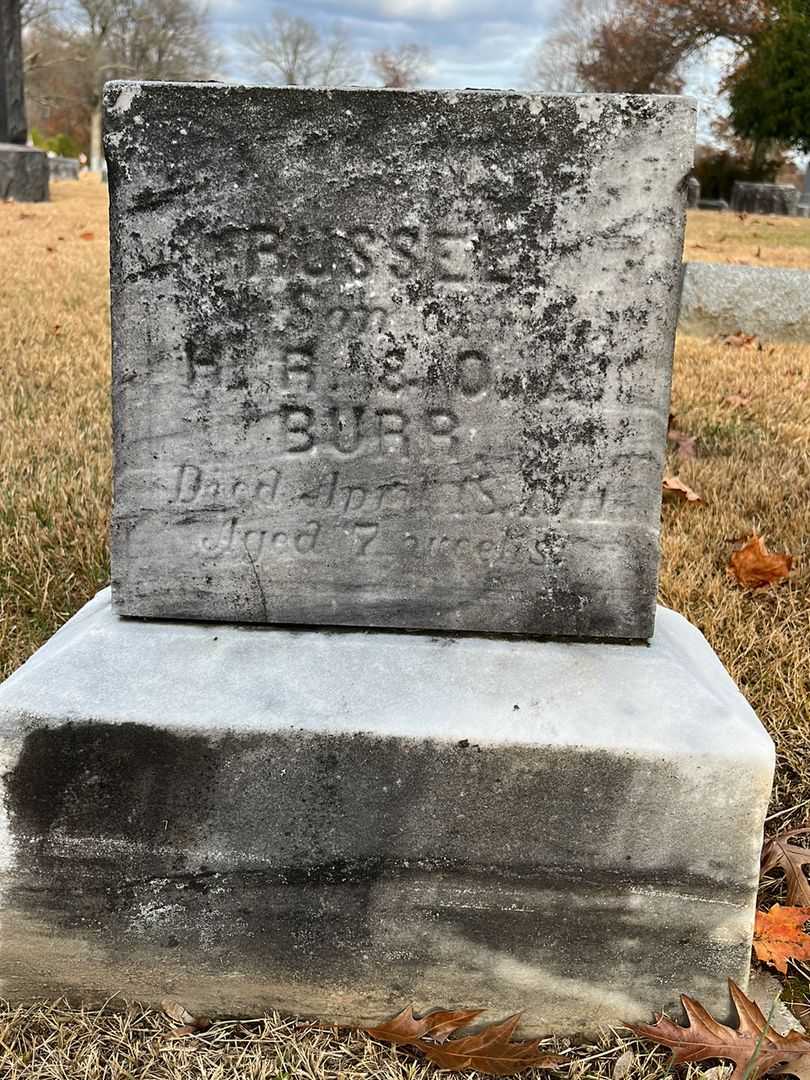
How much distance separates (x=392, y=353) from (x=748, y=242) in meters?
12.3

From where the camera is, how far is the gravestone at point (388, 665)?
1.58 m

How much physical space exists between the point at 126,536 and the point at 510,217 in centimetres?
83

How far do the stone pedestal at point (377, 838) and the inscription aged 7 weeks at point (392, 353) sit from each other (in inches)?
7.1

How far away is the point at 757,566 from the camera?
2955 mm

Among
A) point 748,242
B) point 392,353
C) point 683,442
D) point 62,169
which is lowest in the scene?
point 683,442

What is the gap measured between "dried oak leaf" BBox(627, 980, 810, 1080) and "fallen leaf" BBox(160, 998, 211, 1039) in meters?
0.69

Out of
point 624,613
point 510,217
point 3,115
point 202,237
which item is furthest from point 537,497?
point 3,115

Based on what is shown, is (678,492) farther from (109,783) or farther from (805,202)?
(805,202)

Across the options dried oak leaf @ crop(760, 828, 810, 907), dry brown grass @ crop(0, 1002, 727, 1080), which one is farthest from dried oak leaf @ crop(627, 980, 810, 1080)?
dried oak leaf @ crop(760, 828, 810, 907)

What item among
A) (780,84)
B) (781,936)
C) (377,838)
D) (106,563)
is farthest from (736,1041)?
(780,84)

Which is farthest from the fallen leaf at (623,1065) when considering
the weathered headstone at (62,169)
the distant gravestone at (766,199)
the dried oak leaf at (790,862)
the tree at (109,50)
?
the tree at (109,50)

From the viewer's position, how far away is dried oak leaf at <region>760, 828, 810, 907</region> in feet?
6.43

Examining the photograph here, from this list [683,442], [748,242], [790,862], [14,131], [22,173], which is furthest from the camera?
[14,131]

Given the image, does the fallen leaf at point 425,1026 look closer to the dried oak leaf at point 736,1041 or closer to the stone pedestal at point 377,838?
the stone pedestal at point 377,838
